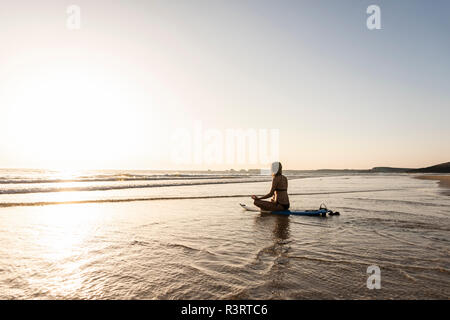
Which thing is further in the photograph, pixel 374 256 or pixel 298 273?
pixel 374 256

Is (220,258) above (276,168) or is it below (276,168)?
below

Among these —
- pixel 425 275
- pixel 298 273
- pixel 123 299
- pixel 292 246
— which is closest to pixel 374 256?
pixel 425 275

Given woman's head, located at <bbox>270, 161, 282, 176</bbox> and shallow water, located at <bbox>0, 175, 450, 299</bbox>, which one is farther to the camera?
woman's head, located at <bbox>270, 161, 282, 176</bbox>

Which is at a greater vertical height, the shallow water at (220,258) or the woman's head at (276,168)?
the woman's head at (276,168)

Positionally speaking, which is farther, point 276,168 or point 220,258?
point 276,168

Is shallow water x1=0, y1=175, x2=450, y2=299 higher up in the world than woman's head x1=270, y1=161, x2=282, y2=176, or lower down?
lower down

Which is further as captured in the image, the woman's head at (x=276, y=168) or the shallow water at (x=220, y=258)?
the woman's head at (x=276, y=168)
